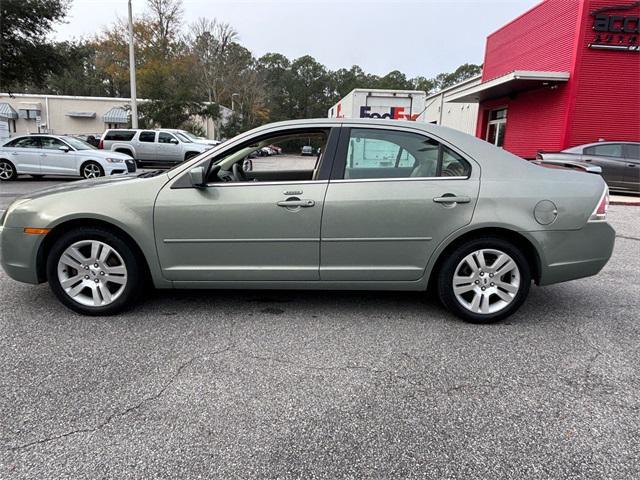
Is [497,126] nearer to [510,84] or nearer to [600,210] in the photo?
[510,84]

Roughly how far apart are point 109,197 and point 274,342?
67.5 inches

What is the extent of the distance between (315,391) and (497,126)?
20.4 m

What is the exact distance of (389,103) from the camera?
1395 cm

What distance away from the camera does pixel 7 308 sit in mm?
3824

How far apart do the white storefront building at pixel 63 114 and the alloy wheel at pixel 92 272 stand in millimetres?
38085

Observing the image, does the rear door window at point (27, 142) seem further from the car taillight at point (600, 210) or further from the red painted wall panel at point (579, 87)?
the red painted wall panel at point (579, 87)

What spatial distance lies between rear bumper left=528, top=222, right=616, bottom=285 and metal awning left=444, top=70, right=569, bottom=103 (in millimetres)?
12877

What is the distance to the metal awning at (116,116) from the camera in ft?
131

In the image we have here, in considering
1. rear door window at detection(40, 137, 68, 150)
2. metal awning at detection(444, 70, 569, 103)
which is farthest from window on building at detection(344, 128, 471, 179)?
metal awning at detection(444, 70, 569, 103)

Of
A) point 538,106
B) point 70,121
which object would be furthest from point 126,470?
point 70,121

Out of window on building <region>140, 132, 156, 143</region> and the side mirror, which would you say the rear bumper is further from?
window on building <region>140, 132, 156, 143</region>

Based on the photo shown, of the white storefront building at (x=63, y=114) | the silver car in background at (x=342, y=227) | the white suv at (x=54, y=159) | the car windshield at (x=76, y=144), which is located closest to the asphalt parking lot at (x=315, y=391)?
the silver car in background at (x=342, y=227)

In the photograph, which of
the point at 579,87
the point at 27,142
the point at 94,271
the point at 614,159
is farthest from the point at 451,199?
the point at 27,142

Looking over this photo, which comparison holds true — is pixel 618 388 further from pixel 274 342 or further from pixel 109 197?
pixel 109 197
